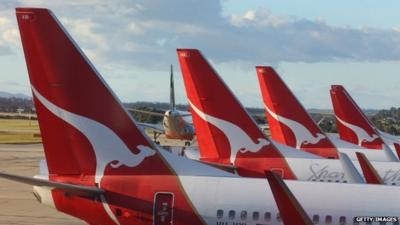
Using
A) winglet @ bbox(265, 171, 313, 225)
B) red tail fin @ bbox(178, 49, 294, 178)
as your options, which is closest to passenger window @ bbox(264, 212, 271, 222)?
winglet @ bbox(265, 171, 313, 225)

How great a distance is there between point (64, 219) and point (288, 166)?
7798mm

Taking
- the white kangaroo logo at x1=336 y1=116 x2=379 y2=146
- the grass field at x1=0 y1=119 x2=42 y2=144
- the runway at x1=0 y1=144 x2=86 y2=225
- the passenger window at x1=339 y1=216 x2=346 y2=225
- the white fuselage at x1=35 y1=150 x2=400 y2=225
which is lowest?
the grass field at x1=0 y1=119 x2=42 y2=144

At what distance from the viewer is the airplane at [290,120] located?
928 inches

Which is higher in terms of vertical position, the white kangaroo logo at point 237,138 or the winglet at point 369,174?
the white kangaroo logo at point 237,138

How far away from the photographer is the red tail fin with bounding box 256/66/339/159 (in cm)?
2356

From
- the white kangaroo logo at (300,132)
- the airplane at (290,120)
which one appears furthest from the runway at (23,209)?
the white kangaroo logo at (300,132)

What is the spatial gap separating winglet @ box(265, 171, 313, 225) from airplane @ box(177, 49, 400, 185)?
821cm

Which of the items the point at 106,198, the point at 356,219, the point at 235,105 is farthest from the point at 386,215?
the point at 235,105

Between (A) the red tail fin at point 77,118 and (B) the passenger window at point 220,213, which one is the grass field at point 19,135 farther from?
(B) the passenger window at point 220,213

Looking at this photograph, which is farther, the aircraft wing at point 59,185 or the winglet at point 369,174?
the winglet at point 369,174

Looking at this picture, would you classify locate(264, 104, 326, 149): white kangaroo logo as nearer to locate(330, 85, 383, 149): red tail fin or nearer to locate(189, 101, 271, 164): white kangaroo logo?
locate(189, 101, 271, 164): white kangaroo logo

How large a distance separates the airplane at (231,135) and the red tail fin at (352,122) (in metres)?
13.0

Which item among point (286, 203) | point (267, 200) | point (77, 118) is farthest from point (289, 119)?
point (286, 203)

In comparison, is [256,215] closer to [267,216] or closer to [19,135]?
[267,216]
